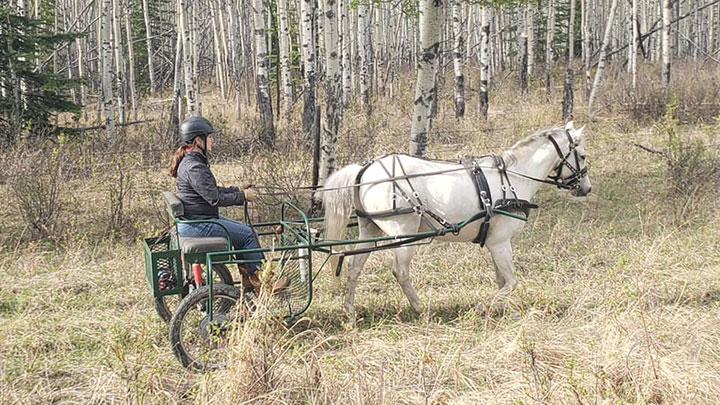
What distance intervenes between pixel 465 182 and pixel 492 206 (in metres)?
0.33

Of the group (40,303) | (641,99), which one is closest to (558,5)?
(641,99)

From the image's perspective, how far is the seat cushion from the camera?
4500mm

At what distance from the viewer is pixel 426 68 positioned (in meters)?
8.02

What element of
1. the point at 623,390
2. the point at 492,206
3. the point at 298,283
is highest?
the point at 492,206

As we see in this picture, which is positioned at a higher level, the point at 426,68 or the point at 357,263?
the point at 426,68

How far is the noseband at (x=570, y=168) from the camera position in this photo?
599cm

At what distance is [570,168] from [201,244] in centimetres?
362

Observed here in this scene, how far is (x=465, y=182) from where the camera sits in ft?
18.6

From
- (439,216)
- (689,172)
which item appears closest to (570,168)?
(439,216)

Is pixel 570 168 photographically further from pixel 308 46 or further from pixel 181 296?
pixel 308 46

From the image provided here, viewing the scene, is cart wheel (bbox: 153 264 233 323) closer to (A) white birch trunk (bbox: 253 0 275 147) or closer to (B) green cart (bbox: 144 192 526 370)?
(B) green cart (bbox: 144 192 526 370)

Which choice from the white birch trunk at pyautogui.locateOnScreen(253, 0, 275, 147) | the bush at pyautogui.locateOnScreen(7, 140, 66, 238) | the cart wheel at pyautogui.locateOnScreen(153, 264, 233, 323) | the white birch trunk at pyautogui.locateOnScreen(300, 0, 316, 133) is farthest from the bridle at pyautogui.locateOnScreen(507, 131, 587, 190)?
the white birch trunk at pyautogui.locateOnScreen(253, 0, 275, 147)

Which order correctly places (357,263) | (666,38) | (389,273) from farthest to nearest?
1. (666,38)
2. (389,273)
3. (357,263)

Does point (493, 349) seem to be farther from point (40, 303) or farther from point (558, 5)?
point (558, 5)
